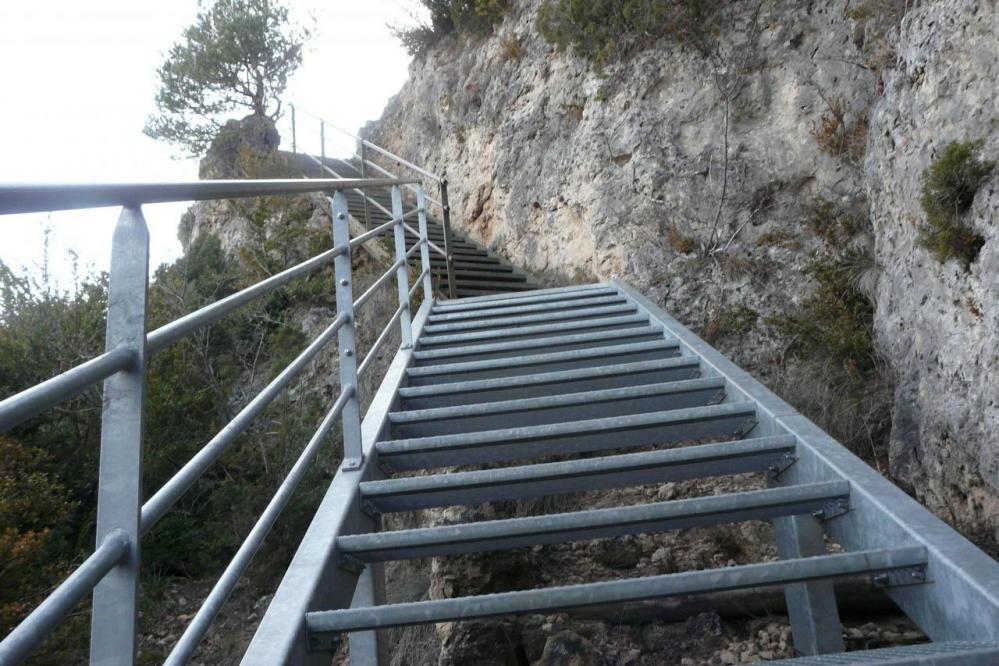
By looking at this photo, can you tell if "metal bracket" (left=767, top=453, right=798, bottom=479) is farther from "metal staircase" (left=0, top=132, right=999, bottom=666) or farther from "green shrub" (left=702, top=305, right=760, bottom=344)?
"green shrub" (left=702, top=305, right=760, bottom=344)

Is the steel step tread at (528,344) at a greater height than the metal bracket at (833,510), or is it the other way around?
the steel step tread at (528,344)

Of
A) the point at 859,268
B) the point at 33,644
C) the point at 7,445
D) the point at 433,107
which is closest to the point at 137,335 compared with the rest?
the point at 33,644

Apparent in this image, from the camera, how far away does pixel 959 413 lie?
3223 millimetres

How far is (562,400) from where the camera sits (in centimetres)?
290

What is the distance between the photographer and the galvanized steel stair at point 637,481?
1.56 meters

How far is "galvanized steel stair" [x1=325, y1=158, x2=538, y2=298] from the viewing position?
7754 millimetres

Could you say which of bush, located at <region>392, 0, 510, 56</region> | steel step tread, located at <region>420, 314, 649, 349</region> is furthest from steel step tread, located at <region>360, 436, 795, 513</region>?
bush, located at <region>392, 0, 510, 56</region>

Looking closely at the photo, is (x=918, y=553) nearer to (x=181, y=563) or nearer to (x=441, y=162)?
(x=181, y=563)

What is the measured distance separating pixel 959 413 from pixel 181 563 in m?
6.63

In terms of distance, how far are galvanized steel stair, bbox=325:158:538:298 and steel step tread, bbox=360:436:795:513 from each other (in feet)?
14.3

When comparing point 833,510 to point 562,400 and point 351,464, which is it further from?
point 351,464

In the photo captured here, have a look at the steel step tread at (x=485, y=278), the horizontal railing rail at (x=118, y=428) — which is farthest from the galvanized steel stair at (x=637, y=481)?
the steel step tread at (x=485, y=278)

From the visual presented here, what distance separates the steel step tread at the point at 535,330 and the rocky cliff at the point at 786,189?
4.56ft

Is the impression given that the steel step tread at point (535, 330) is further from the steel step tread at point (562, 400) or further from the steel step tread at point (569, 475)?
the steel step tread at point (569, 475)
